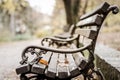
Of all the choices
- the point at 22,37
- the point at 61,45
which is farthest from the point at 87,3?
the point at 61,45

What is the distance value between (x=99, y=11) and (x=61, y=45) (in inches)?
208

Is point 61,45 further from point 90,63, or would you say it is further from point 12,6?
point 12,6

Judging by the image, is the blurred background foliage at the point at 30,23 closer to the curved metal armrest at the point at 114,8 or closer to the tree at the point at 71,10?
the tree at the point at 71,10

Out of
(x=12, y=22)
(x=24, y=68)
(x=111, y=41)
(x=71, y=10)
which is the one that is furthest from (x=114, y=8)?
(x=12, y=22)

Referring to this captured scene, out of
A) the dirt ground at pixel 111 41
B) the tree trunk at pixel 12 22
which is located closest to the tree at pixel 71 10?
the dirt ground at pixel 111 41

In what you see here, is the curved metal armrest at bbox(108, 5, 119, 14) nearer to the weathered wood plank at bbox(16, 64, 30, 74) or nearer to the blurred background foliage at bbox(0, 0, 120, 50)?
the weathered wood plank at bbox(16, 64, 30, 74)

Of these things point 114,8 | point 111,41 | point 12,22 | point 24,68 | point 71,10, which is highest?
point 114,8

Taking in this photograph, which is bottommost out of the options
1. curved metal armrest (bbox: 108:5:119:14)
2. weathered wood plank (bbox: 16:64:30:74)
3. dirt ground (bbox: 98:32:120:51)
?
dirt ground (bbox: 98:32:120:51)

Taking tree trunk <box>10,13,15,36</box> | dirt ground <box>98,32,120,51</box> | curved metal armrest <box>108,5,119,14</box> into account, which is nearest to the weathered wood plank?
curved metal armrest <box>108,5,119,14</box>

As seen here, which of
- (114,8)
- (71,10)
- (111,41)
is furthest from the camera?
(71,10)

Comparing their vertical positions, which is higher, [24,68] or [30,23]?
[24,68]

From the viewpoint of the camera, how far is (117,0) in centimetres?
597

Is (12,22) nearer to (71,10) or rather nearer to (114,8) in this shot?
(71,10)

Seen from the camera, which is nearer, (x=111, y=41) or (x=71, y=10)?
(x=111, y=41)
